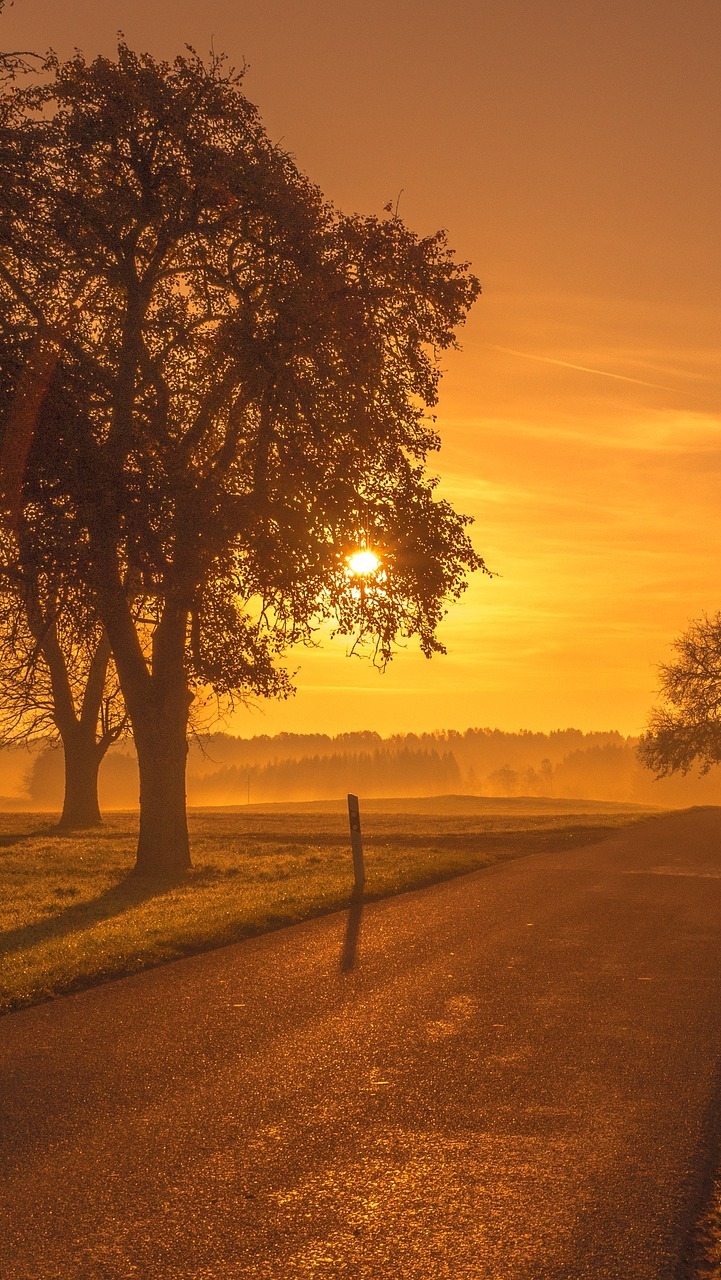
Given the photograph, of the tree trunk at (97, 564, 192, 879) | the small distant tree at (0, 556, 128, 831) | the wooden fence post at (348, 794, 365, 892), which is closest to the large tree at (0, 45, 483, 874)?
the tree trunk at (97, 564, 192, 879)

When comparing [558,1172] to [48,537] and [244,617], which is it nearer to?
[48,537]

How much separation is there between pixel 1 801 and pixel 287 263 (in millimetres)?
160770

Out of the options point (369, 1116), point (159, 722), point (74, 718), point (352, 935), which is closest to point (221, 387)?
point (159, 722)

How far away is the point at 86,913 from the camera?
46.9 ft

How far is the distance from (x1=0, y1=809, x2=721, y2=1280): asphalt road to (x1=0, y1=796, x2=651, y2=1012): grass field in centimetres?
85

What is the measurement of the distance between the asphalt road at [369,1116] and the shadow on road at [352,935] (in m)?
0.06

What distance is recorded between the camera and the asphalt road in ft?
13.2

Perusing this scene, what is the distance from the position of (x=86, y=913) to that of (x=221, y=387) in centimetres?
948

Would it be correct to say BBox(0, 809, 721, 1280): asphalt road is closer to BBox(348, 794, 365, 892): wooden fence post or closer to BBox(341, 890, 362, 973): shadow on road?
BBox(341, 890, 362, 973): shadow on road

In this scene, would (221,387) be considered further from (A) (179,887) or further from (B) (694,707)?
(B) (694,707)

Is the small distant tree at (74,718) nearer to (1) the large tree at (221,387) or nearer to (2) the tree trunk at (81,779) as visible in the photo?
(2) the tree trunk at (81,779)

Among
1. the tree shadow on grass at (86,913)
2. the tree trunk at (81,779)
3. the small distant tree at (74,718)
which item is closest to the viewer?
the tree shadow on grass at (86,913)

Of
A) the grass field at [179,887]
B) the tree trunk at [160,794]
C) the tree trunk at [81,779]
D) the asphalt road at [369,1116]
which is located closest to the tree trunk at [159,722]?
the tree trunk at [160,794]

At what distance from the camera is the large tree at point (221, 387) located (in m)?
16.7
